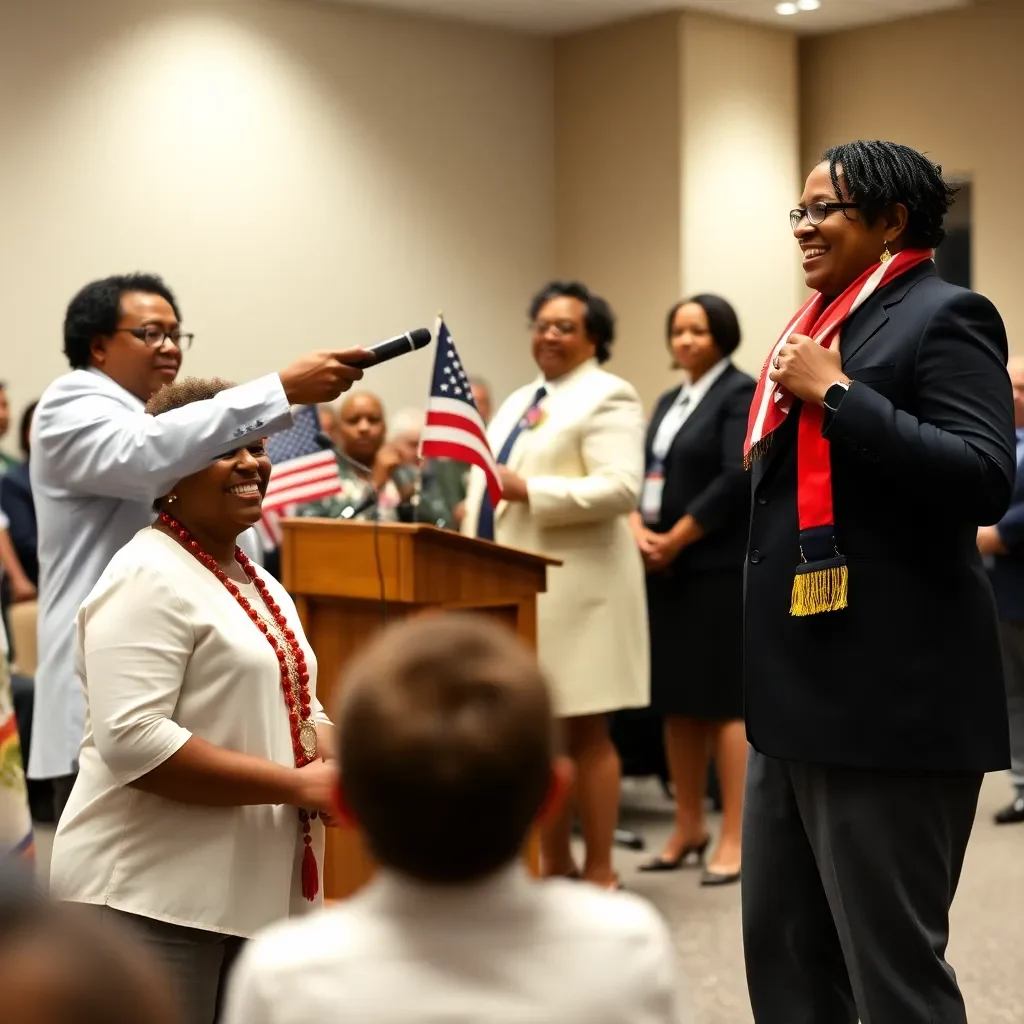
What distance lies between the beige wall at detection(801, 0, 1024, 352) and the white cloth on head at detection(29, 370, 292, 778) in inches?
248

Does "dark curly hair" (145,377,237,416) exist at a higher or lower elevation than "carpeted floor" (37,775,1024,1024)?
higher

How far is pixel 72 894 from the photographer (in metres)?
2.12

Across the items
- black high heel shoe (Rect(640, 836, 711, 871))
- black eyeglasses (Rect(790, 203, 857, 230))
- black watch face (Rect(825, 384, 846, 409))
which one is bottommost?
black high heel shoe (Rect(640, 836, 711, 871))

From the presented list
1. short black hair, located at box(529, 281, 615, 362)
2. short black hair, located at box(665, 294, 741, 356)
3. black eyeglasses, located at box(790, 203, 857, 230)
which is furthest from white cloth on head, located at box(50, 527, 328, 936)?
short black hair, located at box(665, 294, 741, 356)

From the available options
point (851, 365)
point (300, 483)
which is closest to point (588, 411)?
point (300, 483)

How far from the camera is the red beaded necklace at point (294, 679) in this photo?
7.18ft

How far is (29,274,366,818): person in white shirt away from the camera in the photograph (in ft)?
9.02

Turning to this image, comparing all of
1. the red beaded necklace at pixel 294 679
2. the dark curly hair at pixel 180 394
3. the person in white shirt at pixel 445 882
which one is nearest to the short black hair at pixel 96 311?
the dark curly hair at pixel 180 394

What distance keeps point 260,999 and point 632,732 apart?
463 centimetres

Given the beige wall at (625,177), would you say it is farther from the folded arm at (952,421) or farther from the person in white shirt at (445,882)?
the person in white shirt at (445,882)

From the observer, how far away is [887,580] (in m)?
2.20

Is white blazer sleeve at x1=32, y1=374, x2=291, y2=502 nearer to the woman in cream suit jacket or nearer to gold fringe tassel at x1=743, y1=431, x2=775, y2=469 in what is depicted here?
gold fringe tassel at x1=743, y1=431, x2=775, y2=469

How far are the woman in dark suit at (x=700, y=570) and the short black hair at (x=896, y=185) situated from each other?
2252 mm

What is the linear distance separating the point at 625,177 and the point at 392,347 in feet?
21.6
